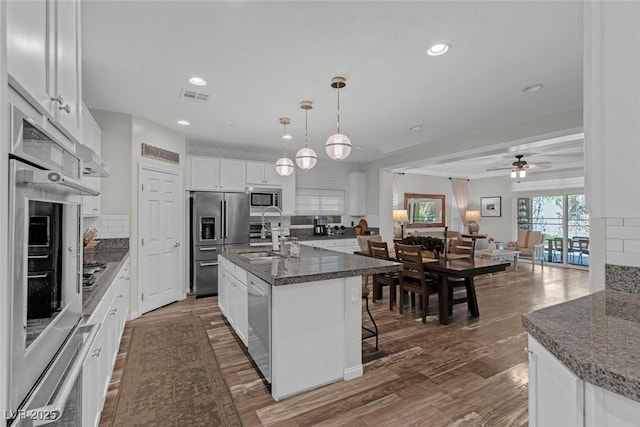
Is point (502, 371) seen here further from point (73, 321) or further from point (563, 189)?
point (563, 189)

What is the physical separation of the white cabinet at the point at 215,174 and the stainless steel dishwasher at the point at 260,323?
3.07 meters

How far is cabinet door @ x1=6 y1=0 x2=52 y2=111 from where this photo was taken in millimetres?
771

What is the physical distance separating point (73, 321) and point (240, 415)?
1.28 metres

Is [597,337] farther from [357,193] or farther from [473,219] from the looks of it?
[473,219]

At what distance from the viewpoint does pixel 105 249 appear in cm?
378

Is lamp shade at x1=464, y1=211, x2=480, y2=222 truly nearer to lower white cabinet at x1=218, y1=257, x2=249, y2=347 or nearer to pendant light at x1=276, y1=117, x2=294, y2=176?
pendant light at x1=276, y1=117, x2=294, y2=176

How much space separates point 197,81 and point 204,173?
2464 mm

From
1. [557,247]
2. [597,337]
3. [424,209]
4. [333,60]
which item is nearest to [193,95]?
[333,60]

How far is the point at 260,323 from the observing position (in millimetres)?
2426

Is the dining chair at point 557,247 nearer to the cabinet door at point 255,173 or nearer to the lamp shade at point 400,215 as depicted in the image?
the lamp shade at point 400,215

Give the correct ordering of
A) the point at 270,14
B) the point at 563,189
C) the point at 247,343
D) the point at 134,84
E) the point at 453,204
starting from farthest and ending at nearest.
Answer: the point at 453,204
the point at 563,189
the point at 134,84
the point at 247,343
the point at 270,14

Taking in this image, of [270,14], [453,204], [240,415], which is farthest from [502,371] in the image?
[453,204]

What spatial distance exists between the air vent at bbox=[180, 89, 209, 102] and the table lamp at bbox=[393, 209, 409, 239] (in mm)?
6179

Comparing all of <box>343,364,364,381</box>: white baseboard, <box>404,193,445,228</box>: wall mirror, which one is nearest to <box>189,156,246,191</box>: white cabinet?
<box>343,364,364,381</box>: white baseboard
